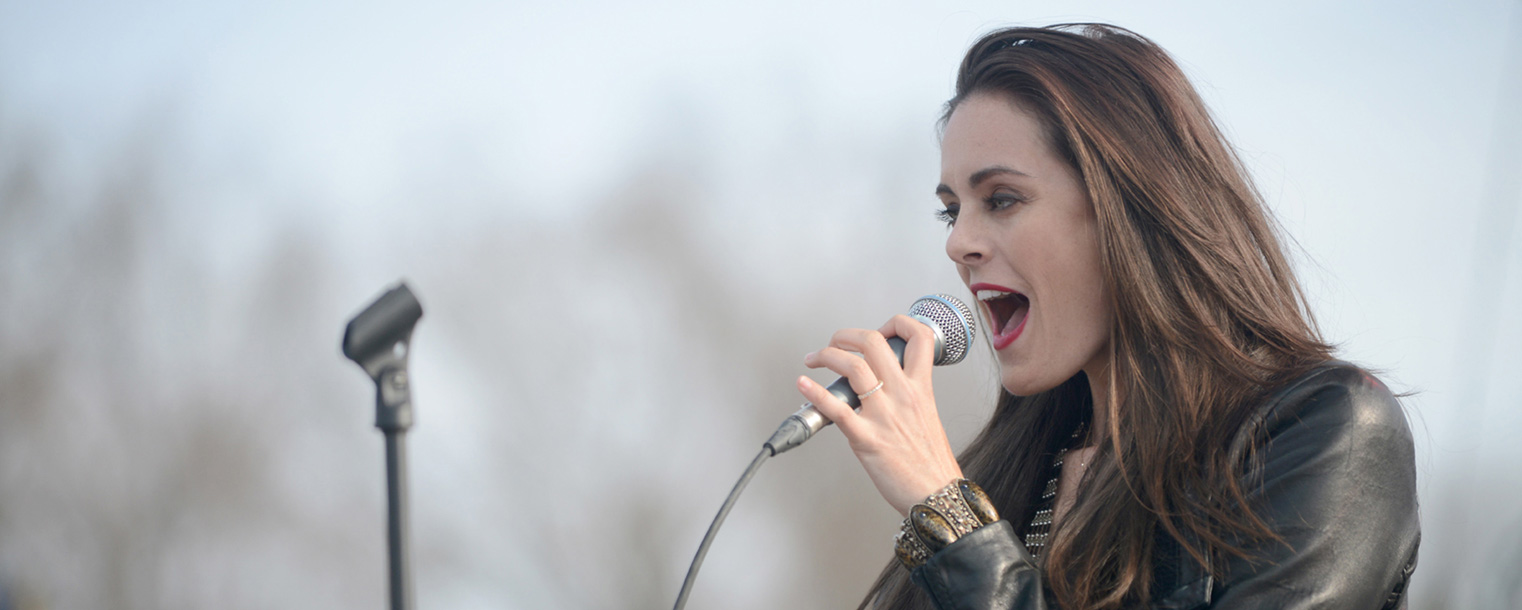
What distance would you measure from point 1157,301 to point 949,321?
0.24m

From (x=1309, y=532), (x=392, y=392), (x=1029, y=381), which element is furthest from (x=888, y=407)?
(x=392, y=392)

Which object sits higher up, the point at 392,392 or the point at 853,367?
the point at 392,392

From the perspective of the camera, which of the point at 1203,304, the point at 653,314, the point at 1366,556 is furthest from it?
the point at 653,314

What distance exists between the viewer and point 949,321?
104 cm

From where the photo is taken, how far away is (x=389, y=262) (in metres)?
1.66

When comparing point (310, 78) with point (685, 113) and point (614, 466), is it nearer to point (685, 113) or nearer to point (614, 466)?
point (685, 113)

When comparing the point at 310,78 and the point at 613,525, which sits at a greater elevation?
the point at 310,78

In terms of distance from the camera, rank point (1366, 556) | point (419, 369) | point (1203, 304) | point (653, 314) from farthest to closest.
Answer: point (653, 314), point (419, 369), point (1203, 304), point (1366, 556)

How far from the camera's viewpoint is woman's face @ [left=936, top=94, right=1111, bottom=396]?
108 centimetres

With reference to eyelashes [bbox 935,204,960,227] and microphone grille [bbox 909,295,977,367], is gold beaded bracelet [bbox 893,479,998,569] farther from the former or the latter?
eyelashes [bbox 935,204,960,227]

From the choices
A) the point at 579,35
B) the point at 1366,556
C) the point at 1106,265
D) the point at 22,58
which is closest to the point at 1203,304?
the point at 1106,265

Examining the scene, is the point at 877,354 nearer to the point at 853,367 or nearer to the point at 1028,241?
the point at 853,367

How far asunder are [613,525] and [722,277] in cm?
A: 55

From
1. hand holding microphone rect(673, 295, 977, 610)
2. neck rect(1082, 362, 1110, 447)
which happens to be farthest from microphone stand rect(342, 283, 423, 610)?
neck rect(1082, 362, 1110, 447)
